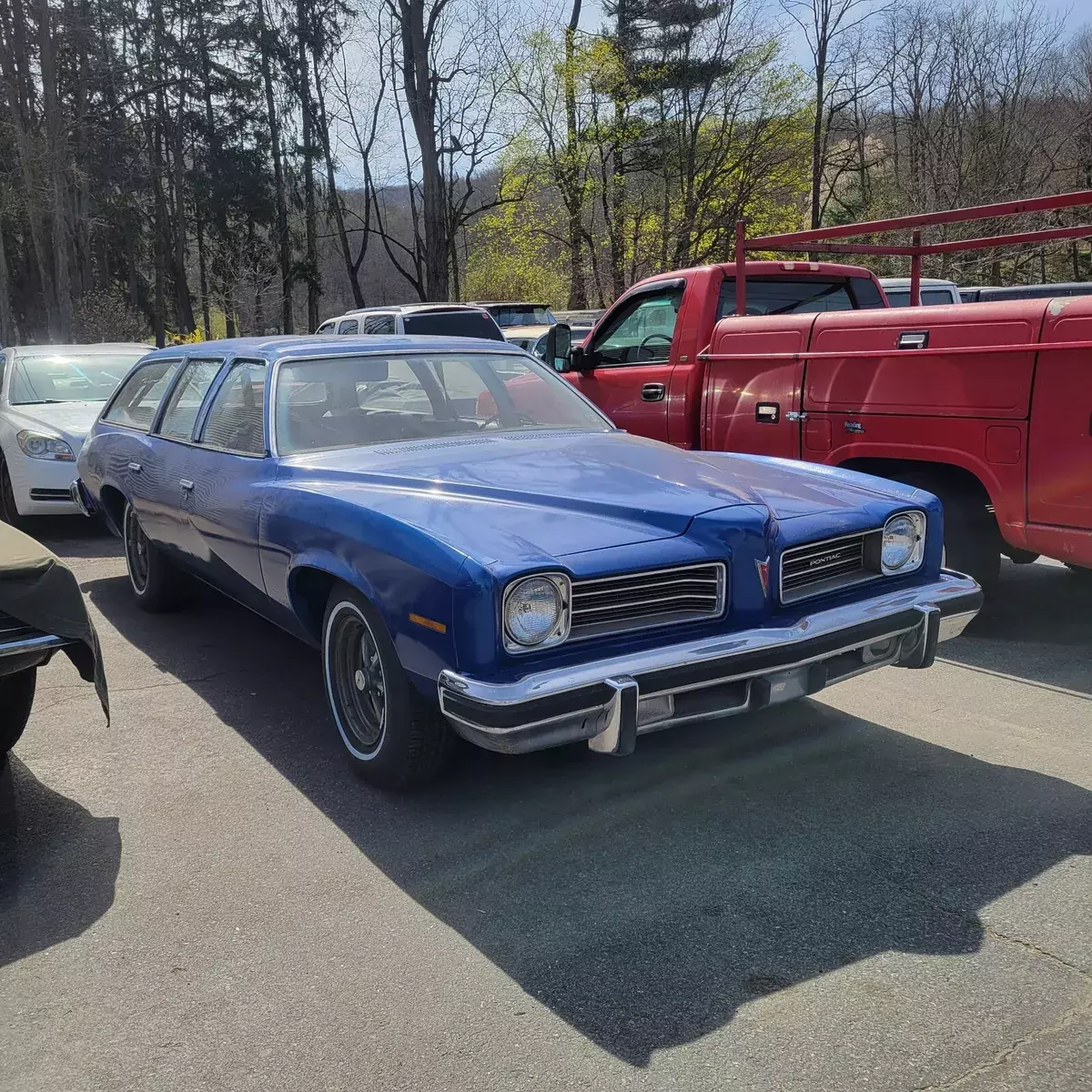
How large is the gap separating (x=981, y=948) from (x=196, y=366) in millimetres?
4591

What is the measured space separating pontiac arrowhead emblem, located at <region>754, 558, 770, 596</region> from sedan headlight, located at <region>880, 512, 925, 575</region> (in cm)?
64

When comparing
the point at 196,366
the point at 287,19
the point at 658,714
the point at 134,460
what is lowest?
the point at 658,714

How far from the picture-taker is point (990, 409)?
16.1ft

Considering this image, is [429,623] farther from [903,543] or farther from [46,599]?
[903,543]

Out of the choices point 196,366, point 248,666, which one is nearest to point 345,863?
point 248,666

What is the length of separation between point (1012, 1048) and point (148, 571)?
5009 millimetres

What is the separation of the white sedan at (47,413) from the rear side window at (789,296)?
16.4ft

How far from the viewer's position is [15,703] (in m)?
3.62

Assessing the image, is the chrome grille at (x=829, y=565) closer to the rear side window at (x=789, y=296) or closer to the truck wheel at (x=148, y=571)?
the rear side window at (x=789, y=296)

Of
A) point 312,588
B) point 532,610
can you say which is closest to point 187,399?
point 312,588

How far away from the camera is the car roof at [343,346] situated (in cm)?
470

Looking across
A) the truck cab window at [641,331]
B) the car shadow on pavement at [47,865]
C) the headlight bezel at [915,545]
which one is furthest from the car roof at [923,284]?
the car shadow on pavement at [47,865]

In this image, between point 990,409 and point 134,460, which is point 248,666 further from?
point 990,409

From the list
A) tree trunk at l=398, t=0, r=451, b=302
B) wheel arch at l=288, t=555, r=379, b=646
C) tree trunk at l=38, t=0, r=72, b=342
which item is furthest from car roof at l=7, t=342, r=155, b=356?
tree trunk at l=38, t=0, r=72, b=342
